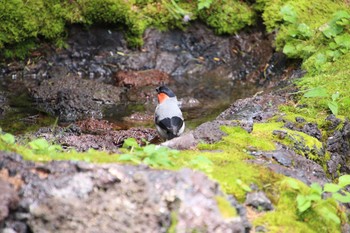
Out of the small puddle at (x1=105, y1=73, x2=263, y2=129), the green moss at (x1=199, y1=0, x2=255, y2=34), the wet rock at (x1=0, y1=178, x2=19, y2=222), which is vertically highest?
the wet rock at (x1=0, y1=178, x2=19, y2=222)

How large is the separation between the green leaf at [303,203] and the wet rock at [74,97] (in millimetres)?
5067

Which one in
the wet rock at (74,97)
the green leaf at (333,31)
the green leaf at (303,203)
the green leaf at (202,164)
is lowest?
the wet rock at (74,97)

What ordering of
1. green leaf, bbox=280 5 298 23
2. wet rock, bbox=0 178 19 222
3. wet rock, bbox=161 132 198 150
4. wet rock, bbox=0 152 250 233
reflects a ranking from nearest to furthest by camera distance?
wet rock, bbox=0 178 19 222 < wet rock, bbox=0 152 250 233 < wet rock, bbox=161 132 198 150 < green leaf, bbox=280 5 298 23

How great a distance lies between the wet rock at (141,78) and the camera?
10.2 metres

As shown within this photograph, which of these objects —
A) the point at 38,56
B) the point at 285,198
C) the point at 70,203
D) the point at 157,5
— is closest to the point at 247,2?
the point at 157,5

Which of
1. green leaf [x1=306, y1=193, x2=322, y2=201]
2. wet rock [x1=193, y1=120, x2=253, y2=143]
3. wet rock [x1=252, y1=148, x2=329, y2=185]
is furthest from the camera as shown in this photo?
wet rock [x1=193, y1=120, x2=253, y2=143]

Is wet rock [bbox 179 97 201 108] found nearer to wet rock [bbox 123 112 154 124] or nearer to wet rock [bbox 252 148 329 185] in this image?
A: wet rock [bbox 123 112 154 124]

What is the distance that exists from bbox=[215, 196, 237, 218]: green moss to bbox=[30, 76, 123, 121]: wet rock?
16.8 ft

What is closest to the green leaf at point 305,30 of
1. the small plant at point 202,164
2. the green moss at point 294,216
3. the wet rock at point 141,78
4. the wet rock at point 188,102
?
the wet rock at point 188,102

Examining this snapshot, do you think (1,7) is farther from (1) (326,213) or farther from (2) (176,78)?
(1) (326,213)

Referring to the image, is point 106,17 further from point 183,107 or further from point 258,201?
point 258,201

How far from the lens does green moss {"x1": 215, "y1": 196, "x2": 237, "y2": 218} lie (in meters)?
3.93

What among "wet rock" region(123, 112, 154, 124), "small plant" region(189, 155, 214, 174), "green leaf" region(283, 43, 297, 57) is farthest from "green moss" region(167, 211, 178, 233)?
"green leaf" region(283, 43, 297, 57)

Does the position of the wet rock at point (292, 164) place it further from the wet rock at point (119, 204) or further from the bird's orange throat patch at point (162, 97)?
the bird's orange throat patch at point (162, 97)
